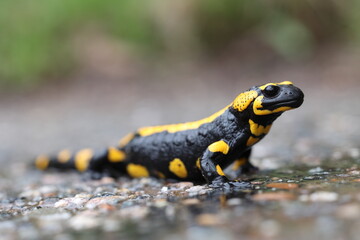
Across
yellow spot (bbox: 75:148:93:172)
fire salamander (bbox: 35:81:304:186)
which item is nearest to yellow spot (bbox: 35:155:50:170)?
yellow spot (bbox: 75:148:93:172)

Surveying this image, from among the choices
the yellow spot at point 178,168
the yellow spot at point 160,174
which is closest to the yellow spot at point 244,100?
the yellow spot at point 178,168

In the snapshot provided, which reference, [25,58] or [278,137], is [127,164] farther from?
[25,58]

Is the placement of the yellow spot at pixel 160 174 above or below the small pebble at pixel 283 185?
above

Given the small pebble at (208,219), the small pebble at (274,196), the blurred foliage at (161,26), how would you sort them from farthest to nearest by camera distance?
1. the blurred foliage at (161,26)
2. the small pebble at (274,196)
3. the small pebble at (208,219)

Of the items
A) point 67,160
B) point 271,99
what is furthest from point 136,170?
point 271,99

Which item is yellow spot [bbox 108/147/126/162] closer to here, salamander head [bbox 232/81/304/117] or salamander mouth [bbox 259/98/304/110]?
salamander head [bbox 232/81/304/117]

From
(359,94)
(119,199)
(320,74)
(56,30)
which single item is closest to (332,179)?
(119,199)

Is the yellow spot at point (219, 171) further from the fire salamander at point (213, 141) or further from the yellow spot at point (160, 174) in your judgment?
the yellow spot at point (160, 174)
